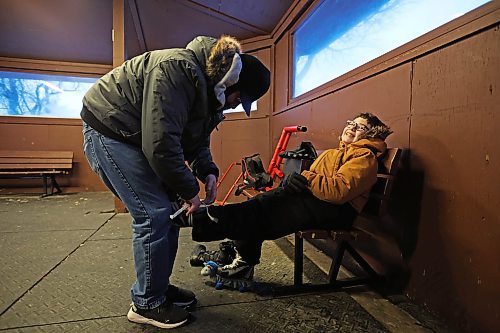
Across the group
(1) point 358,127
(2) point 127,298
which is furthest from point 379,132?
(2) point 127,298

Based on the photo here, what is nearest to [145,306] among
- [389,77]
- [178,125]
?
[178,125]

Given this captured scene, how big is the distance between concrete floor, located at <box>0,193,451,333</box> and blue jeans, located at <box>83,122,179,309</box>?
26 centimetres

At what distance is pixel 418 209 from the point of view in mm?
1515

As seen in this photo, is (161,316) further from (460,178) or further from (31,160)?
(31,160)

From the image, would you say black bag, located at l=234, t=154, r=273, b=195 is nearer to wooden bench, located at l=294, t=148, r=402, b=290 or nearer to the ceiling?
wooden bench, located at l=294, t=148, r=402, b=290

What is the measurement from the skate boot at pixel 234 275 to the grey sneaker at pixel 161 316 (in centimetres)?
39

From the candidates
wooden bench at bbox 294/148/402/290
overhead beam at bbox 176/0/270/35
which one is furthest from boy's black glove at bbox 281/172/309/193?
overhead beam at bbox 176/0/270/35

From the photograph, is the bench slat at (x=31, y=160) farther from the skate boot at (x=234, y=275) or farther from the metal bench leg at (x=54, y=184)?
the skate boot at (x=234, y=275)

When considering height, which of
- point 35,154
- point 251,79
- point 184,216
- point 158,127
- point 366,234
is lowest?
point 366,234

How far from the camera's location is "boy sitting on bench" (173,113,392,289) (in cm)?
150

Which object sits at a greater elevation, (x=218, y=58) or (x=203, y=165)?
(x=218, y=58)

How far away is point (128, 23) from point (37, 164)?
287cm

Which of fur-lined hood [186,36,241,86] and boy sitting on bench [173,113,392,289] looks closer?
fur-lined hood [186,36,241,86]

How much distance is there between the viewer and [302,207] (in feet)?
5.11
